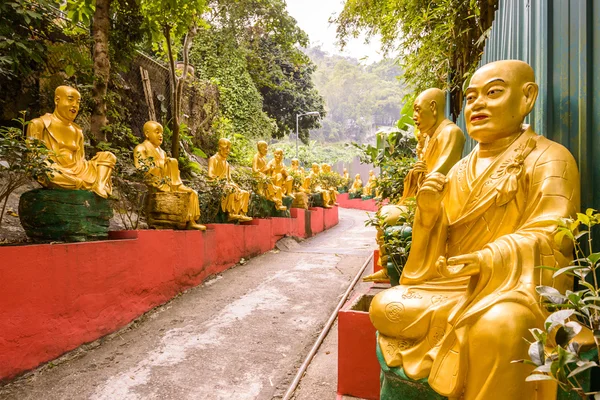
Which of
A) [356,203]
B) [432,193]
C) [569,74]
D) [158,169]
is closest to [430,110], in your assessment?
[569,74]

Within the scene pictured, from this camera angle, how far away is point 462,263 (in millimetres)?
1549

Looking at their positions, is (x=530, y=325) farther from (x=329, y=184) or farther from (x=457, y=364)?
(x=329, y=184)

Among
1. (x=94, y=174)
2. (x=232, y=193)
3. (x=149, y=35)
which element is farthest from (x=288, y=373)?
(x=149, y=35)

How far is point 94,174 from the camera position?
3.65m

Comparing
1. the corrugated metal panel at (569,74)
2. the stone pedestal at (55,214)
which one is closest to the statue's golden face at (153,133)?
the stone pedestal at (55,214)

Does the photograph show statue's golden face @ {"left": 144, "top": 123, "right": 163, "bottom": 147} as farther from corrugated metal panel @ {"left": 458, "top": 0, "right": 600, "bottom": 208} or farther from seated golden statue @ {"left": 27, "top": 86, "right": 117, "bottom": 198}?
corrugated metal panel @ {"left": 458, "top": 0, "right": 600, "bottom": 208}

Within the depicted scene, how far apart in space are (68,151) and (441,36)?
4.15m

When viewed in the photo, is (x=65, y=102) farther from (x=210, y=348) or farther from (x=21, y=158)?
(x=210, y=348)

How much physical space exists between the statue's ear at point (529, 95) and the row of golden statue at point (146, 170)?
3352 mm

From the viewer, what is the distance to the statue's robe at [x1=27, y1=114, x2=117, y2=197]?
133 inches

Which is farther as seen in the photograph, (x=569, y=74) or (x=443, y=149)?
(x=443, y=149)

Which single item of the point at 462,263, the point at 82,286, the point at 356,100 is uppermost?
the point at 356,100

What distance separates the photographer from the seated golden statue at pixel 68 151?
11.2 feet

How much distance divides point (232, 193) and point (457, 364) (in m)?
5.18
